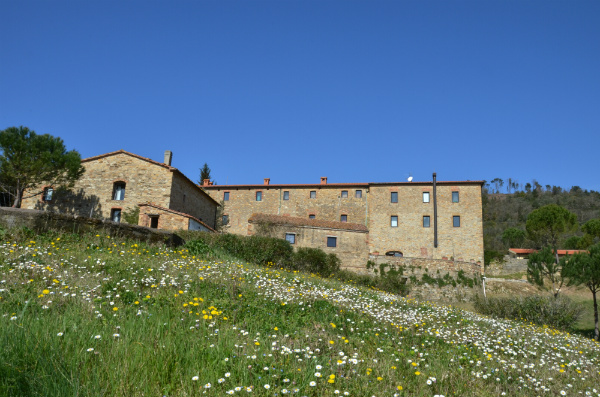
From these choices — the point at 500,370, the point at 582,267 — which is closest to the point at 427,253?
the point at 582,267

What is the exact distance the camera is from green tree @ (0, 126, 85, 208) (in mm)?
26516

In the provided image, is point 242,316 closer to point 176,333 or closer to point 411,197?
point 176,333

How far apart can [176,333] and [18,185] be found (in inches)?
1136

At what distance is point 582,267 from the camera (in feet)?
58.1

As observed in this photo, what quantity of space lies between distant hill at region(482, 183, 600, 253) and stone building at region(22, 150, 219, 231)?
51.0 meters

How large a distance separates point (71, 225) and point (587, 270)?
20.0 metres

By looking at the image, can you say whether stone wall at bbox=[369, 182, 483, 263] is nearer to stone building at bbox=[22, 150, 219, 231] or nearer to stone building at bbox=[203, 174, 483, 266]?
stone building at bbox=[203, 174, 483, 266]

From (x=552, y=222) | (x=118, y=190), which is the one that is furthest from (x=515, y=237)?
(x=118, y=190)

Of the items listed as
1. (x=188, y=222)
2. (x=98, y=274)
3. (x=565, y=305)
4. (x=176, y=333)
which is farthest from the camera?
(x=188, y=222)

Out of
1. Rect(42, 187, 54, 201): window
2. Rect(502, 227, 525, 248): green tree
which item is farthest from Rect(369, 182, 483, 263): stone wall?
Rect(502, 227, 525, 248): green tree

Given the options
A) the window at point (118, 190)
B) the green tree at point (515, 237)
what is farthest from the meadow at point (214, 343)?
the green tree at point (515, 237)

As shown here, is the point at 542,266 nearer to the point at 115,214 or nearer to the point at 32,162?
the point at 115,214

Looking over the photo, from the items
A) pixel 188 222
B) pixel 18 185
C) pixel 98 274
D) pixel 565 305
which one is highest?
pixel 18 185

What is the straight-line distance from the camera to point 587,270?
17297 mm
